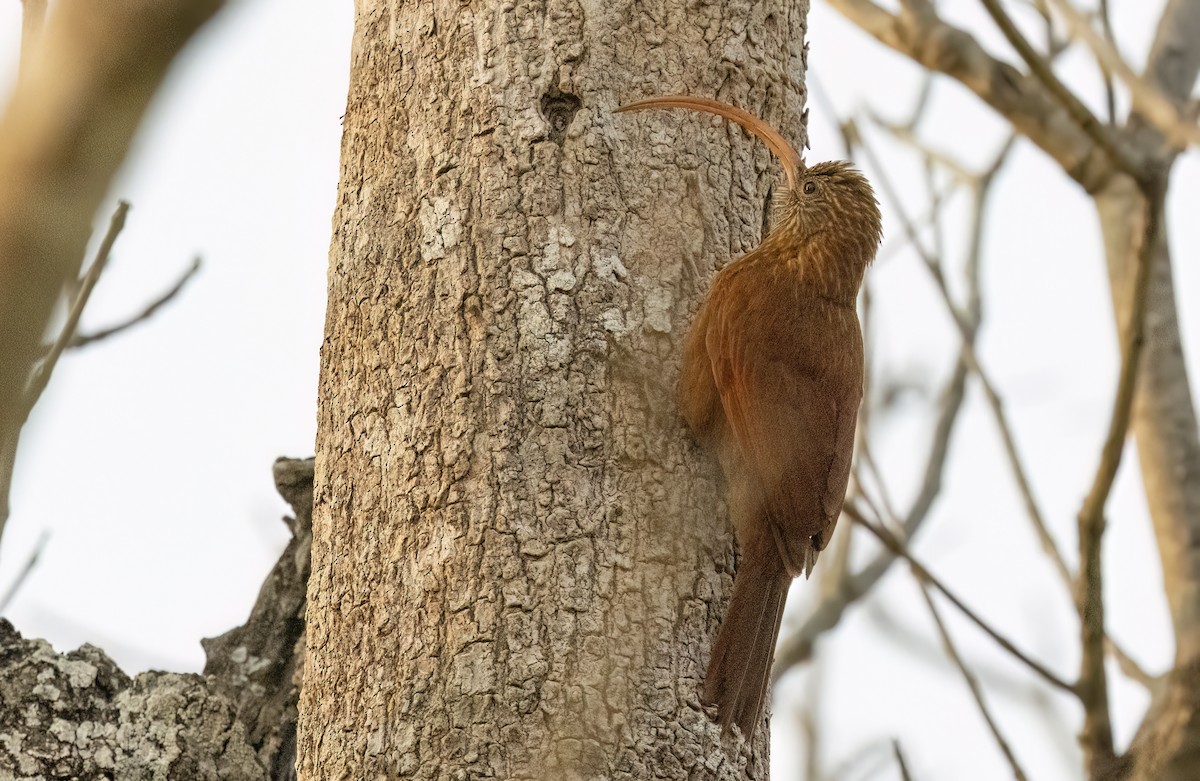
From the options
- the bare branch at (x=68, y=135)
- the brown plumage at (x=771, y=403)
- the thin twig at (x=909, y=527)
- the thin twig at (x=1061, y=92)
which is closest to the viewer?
the bare branch at (x=68, y=135)

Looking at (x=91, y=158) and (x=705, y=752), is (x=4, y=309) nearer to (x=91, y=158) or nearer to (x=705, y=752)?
(x=91, y=158)

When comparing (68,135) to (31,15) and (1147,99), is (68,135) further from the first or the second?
(1147,99)

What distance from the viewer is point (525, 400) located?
9.17 feet

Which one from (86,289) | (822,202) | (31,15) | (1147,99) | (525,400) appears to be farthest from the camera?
(1147,99)

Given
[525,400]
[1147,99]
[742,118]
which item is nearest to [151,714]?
[525,400]

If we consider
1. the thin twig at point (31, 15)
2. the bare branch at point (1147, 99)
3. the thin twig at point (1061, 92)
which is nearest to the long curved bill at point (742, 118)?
the thin twig at point (1061, 92)

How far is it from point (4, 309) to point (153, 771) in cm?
224

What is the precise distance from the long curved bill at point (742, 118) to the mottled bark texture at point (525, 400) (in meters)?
0.07

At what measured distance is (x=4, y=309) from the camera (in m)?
0.99

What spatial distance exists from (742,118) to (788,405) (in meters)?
0.63

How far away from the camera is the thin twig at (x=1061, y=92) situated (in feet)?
10.5

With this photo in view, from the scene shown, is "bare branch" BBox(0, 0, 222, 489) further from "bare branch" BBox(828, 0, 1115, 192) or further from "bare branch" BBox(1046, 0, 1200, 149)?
"bare branch" BBox(828, 0, 1115, 192)

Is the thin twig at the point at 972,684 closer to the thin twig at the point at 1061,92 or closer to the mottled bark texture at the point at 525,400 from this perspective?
the mottled bark texture at the point at 525,400

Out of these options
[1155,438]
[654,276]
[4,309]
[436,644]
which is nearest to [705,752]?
[436,644]
